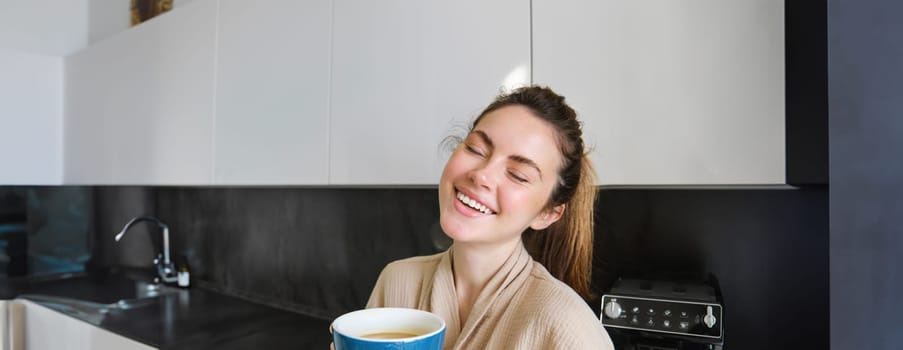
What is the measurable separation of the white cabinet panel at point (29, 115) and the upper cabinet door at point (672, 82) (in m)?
2.67

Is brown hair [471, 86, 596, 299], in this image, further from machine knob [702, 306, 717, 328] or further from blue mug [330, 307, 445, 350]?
blue mug [330, 307, 445, 350]

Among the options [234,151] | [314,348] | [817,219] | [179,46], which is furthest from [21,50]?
[817,219]

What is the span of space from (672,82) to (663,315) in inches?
17.0

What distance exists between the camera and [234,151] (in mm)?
1680

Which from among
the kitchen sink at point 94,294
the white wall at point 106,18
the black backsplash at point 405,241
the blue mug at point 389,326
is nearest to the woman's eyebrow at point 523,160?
the blue mug at point 389,326

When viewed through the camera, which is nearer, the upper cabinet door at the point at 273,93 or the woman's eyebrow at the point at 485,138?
the woman's eyebrow at the point at 485,138

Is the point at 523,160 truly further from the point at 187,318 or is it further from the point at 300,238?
the point at 187,318

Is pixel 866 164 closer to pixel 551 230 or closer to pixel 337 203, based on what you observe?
pixel 551 230

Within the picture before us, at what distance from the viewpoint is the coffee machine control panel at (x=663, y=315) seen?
96 centimetres

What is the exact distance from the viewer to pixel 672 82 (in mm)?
962

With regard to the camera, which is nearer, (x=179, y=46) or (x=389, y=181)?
(x=389, y=181)

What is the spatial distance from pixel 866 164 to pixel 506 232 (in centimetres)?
44

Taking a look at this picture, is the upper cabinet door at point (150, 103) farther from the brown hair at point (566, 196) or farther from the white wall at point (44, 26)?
the brown hair at point (566, 196)

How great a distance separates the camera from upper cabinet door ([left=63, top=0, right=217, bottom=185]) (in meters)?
1.81
